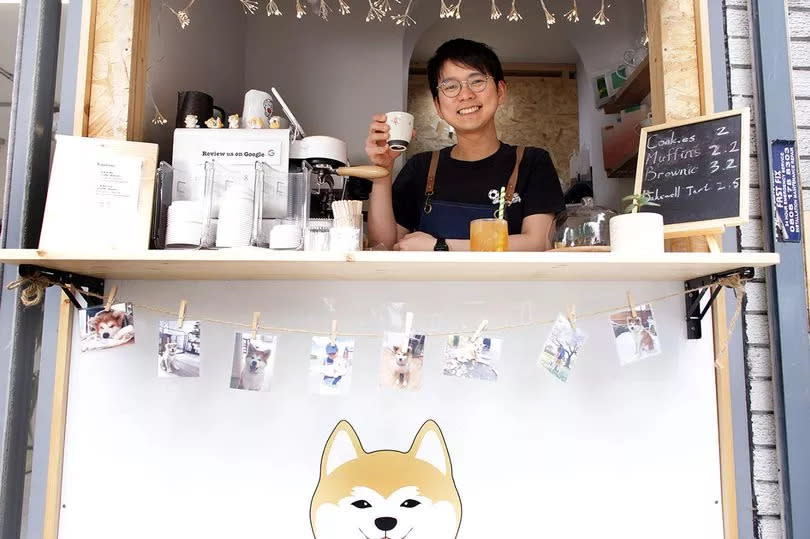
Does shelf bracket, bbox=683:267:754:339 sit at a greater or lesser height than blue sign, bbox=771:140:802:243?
lesser

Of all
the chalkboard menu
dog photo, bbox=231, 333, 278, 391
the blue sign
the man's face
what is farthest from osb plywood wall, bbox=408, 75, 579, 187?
dog photo, bbox=231, 333, 278, 391

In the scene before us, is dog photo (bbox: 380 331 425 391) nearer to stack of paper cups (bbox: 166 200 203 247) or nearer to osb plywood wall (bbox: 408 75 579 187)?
stack of paper cups (bbox: 166 200 203 247)

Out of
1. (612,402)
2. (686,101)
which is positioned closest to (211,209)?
(612,402)

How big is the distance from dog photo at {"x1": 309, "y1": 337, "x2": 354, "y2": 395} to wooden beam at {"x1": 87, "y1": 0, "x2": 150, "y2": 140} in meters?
0.82

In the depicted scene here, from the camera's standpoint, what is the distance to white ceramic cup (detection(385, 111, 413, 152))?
1.52 metres

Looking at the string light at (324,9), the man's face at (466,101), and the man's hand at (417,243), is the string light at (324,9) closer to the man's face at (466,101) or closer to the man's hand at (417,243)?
the man's face at (466,101)

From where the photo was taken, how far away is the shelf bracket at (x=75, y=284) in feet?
4.24

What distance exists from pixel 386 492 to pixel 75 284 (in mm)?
A: 964

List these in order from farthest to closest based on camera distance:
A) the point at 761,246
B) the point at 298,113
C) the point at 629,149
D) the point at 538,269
Result: 1. the point at 298,113
2. the point at 629,149
3. the point at 761,246
4. the point at 538,269

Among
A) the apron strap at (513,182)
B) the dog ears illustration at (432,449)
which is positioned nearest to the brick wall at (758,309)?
the apron strap at (513,182)

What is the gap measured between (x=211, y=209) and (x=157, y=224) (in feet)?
0.55

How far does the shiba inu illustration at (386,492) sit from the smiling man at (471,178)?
0.64 meters

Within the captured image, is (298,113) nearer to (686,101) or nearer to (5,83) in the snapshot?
(5,83)

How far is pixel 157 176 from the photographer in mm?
1517
